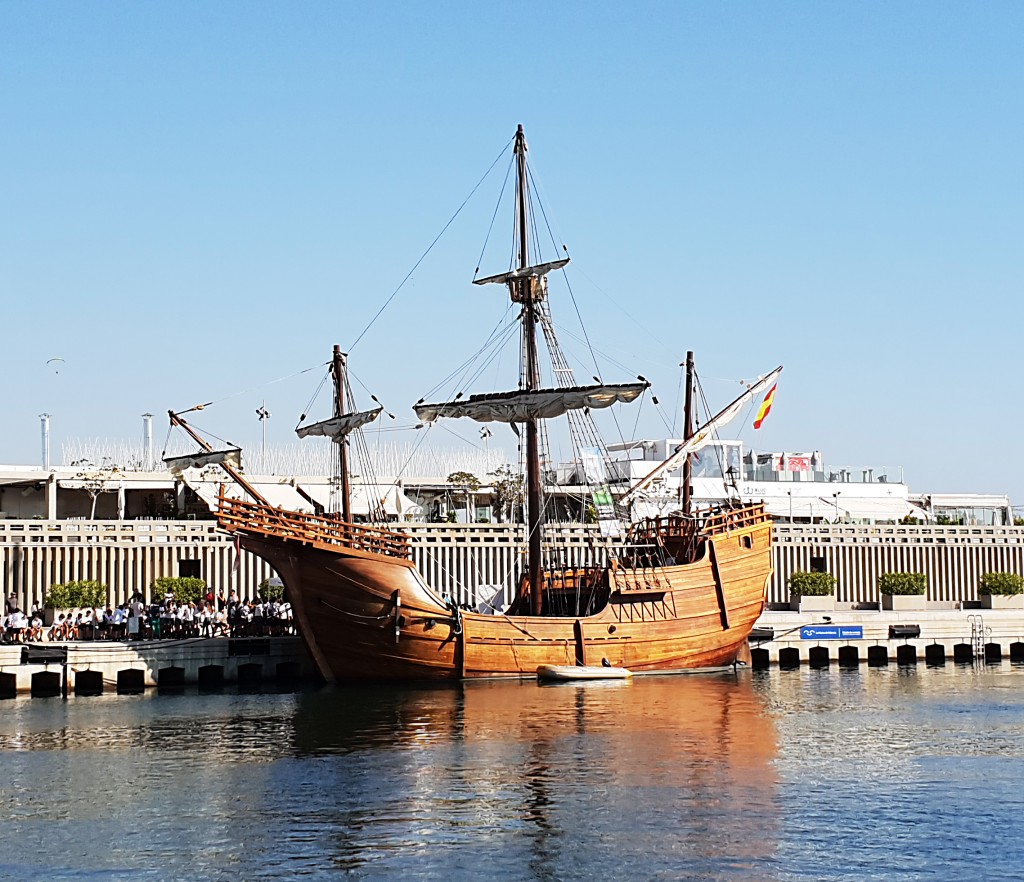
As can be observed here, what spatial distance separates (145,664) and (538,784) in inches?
746

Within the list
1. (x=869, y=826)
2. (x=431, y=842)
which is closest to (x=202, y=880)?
(x=431, y=842)

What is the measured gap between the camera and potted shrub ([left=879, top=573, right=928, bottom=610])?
53.6 metres

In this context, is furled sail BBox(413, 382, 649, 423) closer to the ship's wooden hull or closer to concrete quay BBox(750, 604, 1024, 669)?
the ship's wooden hull

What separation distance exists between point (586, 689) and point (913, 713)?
28.1ft

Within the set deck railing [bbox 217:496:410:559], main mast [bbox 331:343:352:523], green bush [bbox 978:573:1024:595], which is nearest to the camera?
deck railing [bbox 217:496:410:559]

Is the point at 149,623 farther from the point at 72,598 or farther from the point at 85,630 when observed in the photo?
the point at 72,598

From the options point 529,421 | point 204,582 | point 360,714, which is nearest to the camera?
point 360,714

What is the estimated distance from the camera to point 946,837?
21391 millimetres

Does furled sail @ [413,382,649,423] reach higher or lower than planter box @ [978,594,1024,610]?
higher

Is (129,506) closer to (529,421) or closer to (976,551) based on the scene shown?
(529,421)

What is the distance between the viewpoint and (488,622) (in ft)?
134

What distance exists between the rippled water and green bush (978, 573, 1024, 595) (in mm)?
19042

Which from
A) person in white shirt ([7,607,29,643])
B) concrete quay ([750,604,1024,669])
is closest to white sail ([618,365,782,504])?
concrete quay ([750,604,1024,669])

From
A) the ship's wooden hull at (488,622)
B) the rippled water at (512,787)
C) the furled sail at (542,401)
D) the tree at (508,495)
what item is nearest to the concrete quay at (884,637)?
the ship's wooden hull at (488,622)
